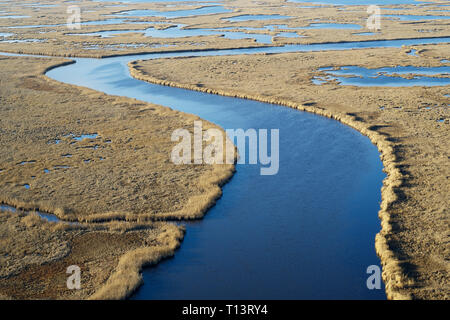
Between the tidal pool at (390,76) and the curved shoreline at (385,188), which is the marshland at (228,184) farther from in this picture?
the tidal pool at (390,76)

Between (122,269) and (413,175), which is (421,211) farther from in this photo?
(122,269)

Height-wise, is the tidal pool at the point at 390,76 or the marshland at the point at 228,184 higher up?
the tidal pool at the point at 390,76

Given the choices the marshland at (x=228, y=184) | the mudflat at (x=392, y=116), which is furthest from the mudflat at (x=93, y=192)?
the mudflat at (x=392, y=116)

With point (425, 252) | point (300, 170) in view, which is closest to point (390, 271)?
point (425, 252)

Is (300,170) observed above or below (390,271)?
above

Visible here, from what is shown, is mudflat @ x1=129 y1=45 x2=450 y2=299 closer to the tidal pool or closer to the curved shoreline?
the curved shoreline

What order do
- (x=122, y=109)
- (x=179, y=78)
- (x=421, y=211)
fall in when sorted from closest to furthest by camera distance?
(x=421, y=211) → (x=122, y=109) → (x=179, y=78)
